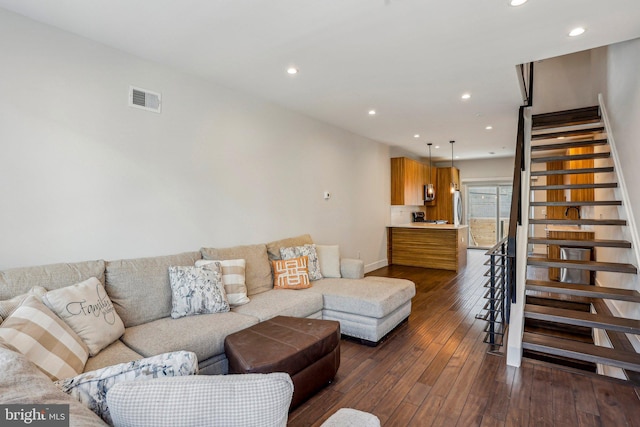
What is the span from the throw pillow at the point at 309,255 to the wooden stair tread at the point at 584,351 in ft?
7.11

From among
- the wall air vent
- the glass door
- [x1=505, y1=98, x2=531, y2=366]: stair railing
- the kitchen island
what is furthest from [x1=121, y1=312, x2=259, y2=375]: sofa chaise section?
the glass door

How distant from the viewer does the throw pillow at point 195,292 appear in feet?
8.35

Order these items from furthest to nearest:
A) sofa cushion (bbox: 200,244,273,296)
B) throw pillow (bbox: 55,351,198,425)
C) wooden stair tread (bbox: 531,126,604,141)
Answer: wooden stair tread (bbox: 531,126,604,141) → sofa cushion (bbox: 200,244,273,296) → throw pillow (bbox: 55,351,198,425)

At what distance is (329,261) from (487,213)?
7177 millimetres

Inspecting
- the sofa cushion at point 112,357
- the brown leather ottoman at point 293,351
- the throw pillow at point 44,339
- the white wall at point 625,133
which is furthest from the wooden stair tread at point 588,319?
the throw pillow at point 44,339

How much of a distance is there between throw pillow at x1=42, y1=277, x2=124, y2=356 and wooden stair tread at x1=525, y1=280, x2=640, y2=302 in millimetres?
3590

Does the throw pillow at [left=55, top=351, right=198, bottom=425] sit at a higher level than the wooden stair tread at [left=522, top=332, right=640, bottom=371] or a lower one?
higher

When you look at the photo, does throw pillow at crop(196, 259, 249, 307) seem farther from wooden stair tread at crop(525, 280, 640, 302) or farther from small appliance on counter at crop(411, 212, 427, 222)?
small appliance on counter at crop(411, 212, 427, 222)

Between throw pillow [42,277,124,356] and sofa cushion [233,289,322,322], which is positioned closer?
throw pillow [42,277,124,356]

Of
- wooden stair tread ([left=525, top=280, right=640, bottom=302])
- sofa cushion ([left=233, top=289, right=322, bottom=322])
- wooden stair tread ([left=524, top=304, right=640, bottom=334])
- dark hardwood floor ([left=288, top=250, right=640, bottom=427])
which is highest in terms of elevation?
wooden stair tread ([left=525, top=280, right=640, bottom=302])

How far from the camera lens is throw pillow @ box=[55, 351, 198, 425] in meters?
1.05

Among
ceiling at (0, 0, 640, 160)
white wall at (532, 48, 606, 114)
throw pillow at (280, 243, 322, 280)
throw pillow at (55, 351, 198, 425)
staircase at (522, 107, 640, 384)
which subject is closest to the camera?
throw pillow at (55, 351, 198, 425)

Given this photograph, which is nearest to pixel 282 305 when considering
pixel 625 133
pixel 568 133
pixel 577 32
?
pixel 577 32

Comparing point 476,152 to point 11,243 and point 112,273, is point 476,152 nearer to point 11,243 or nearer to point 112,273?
point 112,273
